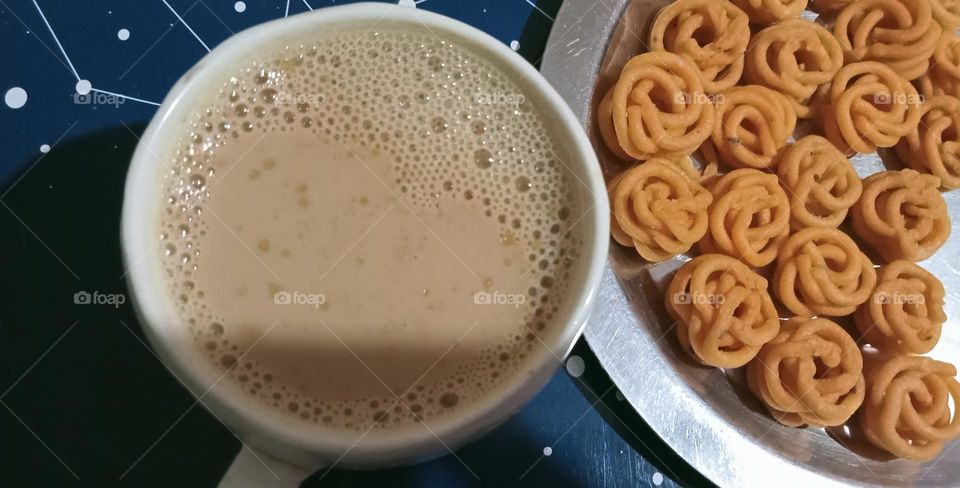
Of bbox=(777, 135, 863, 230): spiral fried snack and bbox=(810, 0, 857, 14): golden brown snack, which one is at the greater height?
bbox=(810, 0, 857, 14): golden brown snack

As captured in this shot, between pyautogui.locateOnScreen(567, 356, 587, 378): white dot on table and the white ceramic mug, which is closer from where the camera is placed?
the white ceramic mug

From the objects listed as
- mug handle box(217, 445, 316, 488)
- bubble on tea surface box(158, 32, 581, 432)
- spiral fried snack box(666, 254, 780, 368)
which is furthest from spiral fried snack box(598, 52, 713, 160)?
mug handle box(217, 445, 316, 488)

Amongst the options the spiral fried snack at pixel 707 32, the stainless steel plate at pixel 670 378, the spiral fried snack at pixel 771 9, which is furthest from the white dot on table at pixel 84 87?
the spiral fried snack at pixel 771 9

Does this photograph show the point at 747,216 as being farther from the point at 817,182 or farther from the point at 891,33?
the point at 891,33

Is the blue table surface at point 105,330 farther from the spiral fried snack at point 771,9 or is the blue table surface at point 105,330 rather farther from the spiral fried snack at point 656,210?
the spiral fried snack at point 771,9

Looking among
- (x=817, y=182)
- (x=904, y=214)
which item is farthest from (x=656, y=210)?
(x=904, y=214)

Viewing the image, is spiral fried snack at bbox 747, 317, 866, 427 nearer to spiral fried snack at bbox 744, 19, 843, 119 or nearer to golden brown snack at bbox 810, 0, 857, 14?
spiral fried snack at bbox 744, 19, 843, 119

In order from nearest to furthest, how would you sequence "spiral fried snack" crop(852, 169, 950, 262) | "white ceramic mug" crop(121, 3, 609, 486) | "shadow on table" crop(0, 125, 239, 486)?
"white ceramic mug" crop(121, 3, 609, 486) < "shadow on table" crop(0, 125, 239, 486) < "spiral fried snack" crop(852, 169, 950, 262)
